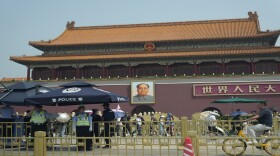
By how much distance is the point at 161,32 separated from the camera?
107 feet

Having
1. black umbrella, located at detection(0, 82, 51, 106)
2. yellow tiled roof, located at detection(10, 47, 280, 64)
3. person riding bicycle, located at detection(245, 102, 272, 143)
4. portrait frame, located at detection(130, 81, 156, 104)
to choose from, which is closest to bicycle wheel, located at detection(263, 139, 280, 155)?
person riding bicycle, located at detection(245, 102, 272, 143)

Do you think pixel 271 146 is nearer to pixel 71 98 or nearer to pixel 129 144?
pixel 129 144

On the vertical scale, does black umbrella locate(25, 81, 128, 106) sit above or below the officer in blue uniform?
above

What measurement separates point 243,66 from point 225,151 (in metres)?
20.2

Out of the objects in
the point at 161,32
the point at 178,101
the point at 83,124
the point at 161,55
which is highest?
the point at 161,32

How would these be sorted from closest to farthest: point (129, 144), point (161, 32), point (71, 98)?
point (129, 144), point (71, 98), point (161, 32)

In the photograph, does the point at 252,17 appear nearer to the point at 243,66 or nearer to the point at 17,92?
the point at 243,66

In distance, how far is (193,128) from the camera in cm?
1331

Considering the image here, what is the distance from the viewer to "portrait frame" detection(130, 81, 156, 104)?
90.3ft

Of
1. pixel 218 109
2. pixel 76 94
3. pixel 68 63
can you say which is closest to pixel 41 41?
pixel 68 63

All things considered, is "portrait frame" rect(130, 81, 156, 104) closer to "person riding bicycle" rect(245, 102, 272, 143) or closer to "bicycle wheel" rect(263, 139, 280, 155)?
"person riding bicycle" rect(245, 102, 272, 143)

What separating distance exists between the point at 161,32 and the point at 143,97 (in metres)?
7.55

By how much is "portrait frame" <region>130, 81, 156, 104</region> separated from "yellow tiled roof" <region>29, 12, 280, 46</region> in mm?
4397

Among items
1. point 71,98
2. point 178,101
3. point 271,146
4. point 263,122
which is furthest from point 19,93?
point 178,101
